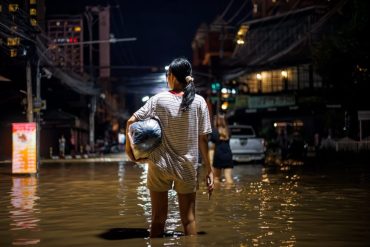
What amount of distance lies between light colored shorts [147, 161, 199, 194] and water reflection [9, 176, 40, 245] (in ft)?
6.53

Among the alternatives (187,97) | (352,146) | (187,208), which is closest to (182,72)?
(187,97)

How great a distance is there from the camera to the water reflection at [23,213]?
737cm

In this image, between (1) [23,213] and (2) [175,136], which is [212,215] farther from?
(2) [175,136]

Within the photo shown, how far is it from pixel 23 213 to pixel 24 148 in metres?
11.4

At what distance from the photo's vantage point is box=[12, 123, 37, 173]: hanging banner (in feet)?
67.9

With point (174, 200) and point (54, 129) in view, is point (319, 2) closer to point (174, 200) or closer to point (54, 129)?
point (54, 129)

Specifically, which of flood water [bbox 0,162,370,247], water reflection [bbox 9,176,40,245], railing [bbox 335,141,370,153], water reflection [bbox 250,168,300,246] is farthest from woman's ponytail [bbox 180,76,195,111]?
railing [bbox 335,141,370,153]

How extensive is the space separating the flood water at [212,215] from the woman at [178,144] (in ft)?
2.13

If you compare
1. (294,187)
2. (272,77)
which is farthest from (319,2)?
(294,187)

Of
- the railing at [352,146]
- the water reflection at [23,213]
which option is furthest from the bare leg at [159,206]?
the railing at [352,146]

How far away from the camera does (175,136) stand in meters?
5.74

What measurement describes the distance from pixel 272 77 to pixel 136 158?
46428 millimetres

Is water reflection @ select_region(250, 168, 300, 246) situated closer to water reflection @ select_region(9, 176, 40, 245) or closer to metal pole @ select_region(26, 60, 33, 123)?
water reflection @ select_region(9, 176, 40, 245)

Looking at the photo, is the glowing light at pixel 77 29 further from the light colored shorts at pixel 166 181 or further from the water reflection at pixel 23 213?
the light colored shorts at pixel 166 181
